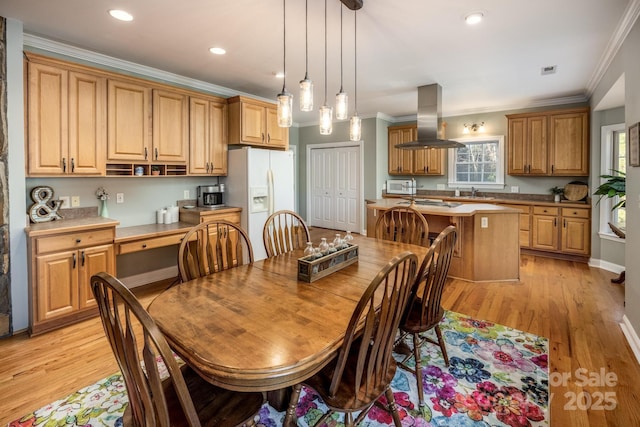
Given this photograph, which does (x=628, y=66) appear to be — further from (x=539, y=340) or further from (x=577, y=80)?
(x=539, y=340)

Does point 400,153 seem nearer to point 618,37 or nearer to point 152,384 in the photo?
point 618,37

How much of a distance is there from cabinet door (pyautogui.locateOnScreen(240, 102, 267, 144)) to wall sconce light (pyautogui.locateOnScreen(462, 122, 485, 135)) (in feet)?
12.8

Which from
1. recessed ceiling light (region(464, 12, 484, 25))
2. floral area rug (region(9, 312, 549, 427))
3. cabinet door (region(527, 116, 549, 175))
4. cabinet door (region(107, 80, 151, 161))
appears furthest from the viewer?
cabinet door (region(527, 116, 549, 175))

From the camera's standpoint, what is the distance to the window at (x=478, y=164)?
19.6 feet

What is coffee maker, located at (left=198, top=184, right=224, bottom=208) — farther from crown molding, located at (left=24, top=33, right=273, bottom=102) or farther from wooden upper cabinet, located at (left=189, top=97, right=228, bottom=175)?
crown molding, located at (left=24, top=33, right=273, bottom=102)

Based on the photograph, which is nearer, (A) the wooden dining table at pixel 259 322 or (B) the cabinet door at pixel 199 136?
(A) the wooden dining table at pixel 259 322

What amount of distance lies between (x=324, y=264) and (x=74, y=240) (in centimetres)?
227

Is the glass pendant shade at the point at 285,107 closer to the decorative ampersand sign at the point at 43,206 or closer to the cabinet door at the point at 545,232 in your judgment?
the decorative ampersand sign at the point at 43,206

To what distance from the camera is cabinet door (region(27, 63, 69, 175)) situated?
279cm

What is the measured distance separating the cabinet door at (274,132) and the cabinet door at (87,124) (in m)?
1.95

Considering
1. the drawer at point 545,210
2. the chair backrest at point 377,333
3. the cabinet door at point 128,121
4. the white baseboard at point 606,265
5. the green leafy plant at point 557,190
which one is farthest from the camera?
Answer: the green leafy plant at point 557,190

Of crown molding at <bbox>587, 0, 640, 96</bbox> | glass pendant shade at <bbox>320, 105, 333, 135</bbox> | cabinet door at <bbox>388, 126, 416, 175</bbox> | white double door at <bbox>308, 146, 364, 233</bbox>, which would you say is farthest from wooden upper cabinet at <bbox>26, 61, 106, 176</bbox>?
cabinet door at <bbox>388, 126, 416, 175</bbox>

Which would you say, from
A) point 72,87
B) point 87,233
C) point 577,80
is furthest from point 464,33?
point 87,233

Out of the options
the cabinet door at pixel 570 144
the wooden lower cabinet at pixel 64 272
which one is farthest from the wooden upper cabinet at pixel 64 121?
the cabinet door at pixel 570 144
